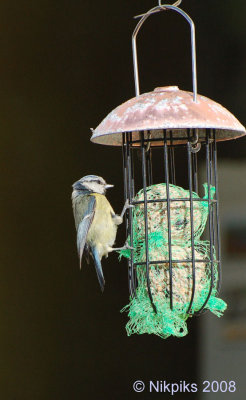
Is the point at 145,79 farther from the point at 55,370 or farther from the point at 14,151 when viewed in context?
the point at 55,370

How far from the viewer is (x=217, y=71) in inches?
206

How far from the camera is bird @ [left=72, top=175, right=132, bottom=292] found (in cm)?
344

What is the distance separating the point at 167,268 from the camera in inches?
117

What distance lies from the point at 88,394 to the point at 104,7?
2.85m

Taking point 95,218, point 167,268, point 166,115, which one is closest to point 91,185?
point 95,218

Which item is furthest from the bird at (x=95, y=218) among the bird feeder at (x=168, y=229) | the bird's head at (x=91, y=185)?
the bird feeder at (x=168, y=229)

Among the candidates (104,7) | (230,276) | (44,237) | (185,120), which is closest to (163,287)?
(185,120)

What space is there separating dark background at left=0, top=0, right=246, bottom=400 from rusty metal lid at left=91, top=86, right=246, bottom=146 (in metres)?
2.52

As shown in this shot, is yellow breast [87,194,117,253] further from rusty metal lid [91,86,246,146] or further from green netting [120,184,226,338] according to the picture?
rusty metal lid [91,86,246,146]

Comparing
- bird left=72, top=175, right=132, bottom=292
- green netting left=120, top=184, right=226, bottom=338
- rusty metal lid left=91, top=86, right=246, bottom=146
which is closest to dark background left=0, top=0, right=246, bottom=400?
bird left=72, top=175, right=132, bottom=292

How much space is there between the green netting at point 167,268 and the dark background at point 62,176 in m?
2.21

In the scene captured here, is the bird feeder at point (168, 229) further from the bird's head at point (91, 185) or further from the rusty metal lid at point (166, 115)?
the bird's head at point (91, 185)

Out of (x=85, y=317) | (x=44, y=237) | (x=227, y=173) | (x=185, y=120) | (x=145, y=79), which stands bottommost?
(x=85, y=317)

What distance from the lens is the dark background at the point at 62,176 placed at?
535 centimetres
